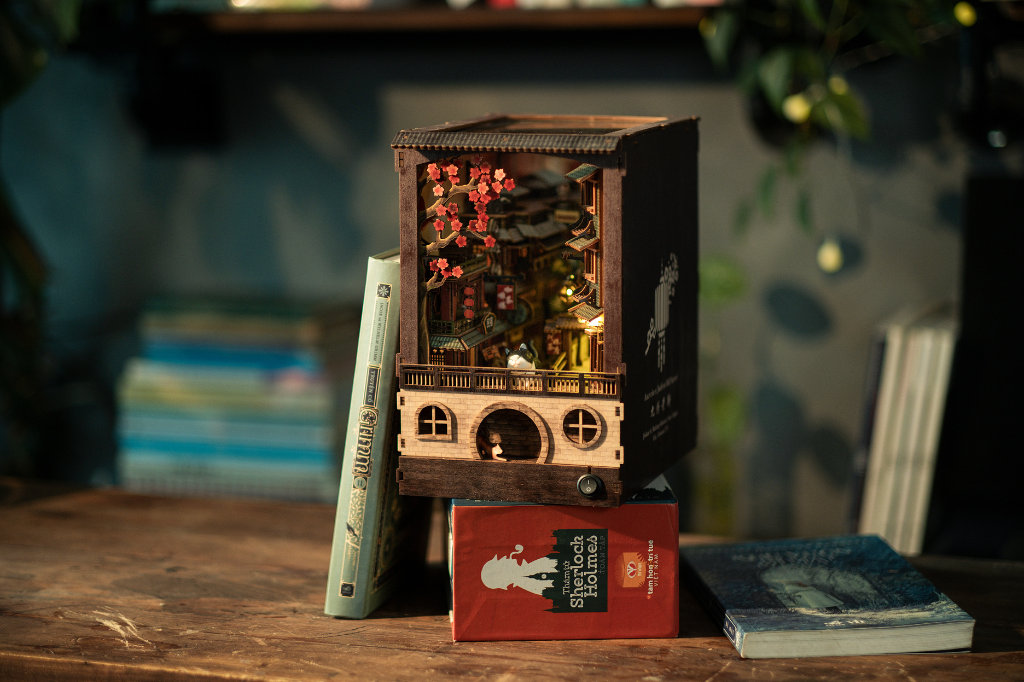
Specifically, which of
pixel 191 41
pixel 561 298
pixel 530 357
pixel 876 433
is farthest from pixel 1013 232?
pixel 191 41

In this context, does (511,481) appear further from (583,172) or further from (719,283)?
(719,283)

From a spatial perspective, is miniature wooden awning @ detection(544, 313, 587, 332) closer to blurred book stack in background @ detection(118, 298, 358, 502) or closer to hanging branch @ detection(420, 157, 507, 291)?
hanging branch @ detection(420, 157, 507, 291)

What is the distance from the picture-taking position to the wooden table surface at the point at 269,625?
0.92 meters

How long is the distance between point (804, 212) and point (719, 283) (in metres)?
0.24

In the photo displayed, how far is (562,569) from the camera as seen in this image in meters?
0.96

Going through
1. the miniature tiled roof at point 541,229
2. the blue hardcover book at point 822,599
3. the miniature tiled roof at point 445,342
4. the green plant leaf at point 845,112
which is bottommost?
the blue hardcover book at point 822,599

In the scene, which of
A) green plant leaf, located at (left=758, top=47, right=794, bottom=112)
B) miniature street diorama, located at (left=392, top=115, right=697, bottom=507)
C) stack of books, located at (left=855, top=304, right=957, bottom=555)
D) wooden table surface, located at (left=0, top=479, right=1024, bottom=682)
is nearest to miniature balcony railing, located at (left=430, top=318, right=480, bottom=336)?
miniature street diorama, located at (left=392, top=115, right=697, bottom=507)

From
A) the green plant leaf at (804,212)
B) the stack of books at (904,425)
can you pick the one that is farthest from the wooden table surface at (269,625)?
the green plant leaf at (804,212)

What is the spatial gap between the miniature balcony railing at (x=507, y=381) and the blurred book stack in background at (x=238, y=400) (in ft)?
3.75

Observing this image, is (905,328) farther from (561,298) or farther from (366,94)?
(366,94)

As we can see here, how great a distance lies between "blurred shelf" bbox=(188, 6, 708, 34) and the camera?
188 cm

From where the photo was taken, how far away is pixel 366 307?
100cm

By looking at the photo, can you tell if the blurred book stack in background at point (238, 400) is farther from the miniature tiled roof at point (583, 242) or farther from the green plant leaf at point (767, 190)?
the miniature tiled roof at point (583, 242)

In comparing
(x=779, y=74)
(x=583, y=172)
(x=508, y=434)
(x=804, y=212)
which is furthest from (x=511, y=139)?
(x=804, y=212)
